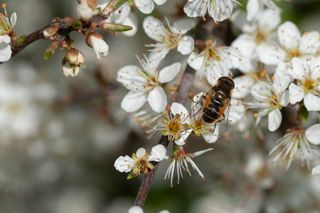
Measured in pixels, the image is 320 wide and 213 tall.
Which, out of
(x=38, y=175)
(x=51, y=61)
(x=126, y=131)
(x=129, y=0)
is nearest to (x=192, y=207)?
(x=126, y=131)

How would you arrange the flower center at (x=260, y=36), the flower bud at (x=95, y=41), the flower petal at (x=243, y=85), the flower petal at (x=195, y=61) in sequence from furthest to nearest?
1. the flower center at (x=260, y=36)
2. the flower petal at (x=243, y=85)
3. the flower petal at (x=195, y=61)
4. the flower bud at (x=95, y=41)

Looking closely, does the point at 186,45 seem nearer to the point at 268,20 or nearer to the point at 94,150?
the point at 268,20

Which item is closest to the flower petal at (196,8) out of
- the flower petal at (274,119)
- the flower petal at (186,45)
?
the flower petal at (186,45)

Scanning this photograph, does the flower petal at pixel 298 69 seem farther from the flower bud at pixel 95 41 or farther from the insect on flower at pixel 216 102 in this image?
the flower bud at pixel 95 41

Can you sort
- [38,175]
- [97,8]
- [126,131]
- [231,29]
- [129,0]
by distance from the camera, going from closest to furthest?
[97,8] < [129,0] < [231,29] < [126,131] < [38,175]

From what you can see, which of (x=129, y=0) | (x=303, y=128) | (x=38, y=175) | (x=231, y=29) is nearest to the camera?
(x=129, y=0)

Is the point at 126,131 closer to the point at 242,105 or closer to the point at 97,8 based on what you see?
the point at 242,105
